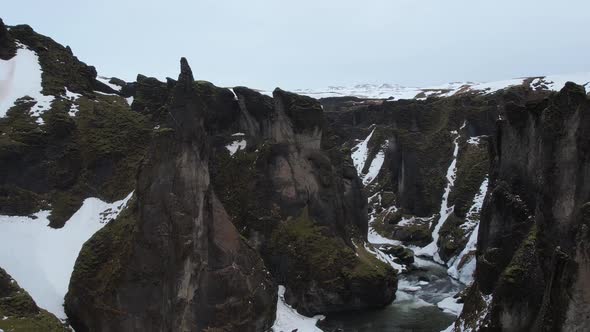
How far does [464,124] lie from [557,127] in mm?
67644

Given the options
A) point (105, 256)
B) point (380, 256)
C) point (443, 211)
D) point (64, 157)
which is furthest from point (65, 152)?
point (443, 211)

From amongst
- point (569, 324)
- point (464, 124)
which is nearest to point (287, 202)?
point (569, 324)

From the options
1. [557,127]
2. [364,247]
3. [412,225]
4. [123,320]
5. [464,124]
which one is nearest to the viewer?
[557,127]

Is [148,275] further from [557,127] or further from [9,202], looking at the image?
[557,127]

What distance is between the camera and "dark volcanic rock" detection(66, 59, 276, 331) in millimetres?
28594

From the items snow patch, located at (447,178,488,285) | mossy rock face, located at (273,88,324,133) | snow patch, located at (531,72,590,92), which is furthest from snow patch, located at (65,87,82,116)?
snow patch, located at (531,72,590,92)

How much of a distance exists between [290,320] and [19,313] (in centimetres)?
2339

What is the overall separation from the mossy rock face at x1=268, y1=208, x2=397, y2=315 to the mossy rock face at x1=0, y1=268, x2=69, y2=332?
24.5 m

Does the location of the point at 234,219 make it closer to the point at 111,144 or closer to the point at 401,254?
the point at 111,144

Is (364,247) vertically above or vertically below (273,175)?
below

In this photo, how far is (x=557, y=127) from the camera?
26.0m

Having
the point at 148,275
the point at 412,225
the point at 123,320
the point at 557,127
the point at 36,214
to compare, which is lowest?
the point at 412,225

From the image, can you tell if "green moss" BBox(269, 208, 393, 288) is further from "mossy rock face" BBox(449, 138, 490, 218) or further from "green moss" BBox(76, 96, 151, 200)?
"mossy rock face" BBox(449, 138, 490, 218)

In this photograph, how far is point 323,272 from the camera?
4581cm
